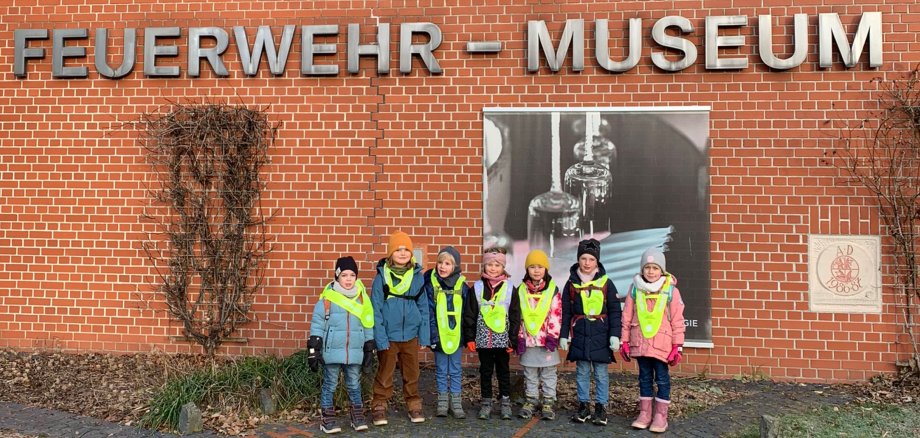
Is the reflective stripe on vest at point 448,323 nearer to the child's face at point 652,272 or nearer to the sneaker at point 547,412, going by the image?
the sneaker at point 547,412

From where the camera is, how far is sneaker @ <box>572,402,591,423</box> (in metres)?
5.12

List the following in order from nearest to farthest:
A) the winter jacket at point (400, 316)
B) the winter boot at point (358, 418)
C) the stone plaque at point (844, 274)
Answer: the winter boot at point (358, 418) < the winter jacket at point (400, 316) < the stone plaque at point (844, 274)

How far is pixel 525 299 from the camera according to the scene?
5.25m

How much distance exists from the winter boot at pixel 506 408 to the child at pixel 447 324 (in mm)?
363

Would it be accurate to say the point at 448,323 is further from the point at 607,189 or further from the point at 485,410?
the point at 607,189

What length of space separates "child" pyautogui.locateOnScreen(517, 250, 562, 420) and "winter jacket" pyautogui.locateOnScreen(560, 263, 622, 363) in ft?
0.38

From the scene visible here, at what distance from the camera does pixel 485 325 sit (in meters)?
5.22

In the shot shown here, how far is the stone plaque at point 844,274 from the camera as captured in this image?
6434 mm

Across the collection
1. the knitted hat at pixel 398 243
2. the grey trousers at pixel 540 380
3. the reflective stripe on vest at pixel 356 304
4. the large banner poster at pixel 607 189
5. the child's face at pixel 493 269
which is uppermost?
the large banner poster at pixel 607 189

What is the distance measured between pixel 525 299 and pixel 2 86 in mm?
7358

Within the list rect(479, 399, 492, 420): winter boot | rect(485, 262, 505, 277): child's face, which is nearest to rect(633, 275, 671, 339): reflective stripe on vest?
rect(485, 262, 505, 277): child's face

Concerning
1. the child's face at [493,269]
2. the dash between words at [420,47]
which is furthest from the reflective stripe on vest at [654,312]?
the dash between words at [420,47]

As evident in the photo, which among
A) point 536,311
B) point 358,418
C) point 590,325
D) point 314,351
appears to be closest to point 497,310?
point 536,311

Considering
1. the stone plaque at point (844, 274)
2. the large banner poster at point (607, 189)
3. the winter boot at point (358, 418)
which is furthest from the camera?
the large banner poster at point (607, 189)
